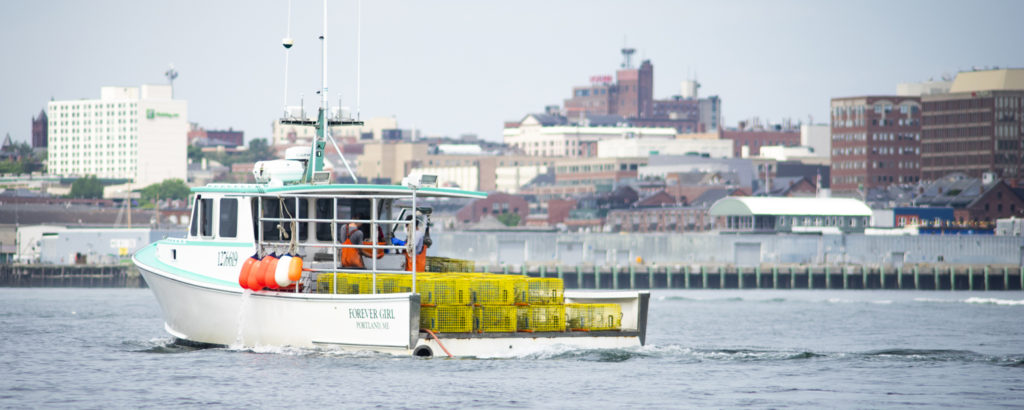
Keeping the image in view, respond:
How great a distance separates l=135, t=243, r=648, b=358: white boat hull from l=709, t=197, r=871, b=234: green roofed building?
104433 mm

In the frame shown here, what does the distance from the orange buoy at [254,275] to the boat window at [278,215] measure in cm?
174

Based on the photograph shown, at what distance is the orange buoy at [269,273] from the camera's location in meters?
36.3

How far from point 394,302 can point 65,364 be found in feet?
32.1

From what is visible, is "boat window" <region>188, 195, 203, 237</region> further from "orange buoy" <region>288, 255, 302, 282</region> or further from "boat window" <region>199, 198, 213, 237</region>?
"orange buoy" <region>288, 255, 302, 282</region>

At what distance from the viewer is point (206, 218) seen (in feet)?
130

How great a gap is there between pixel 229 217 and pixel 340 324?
17.1 ft

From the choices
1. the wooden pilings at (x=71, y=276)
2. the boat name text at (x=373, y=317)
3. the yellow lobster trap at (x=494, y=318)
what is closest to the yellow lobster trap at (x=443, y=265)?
the yellow lobster trap at (x=494, y=318)

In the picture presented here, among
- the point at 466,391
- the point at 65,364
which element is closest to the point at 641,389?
the point at 466,391

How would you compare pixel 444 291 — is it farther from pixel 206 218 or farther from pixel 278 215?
pixel 206 218

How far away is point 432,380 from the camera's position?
33.2 m

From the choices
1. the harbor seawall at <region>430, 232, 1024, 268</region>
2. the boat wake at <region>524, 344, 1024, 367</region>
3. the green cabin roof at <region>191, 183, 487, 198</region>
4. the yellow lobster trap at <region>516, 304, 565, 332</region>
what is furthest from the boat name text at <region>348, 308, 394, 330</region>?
the harbor seawall at <region>430, 232, 1024, 268</region>

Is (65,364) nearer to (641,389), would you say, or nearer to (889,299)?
(641,389)

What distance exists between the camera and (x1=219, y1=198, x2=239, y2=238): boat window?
3881 centimetres

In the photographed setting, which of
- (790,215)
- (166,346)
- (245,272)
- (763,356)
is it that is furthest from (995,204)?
(245,272)
